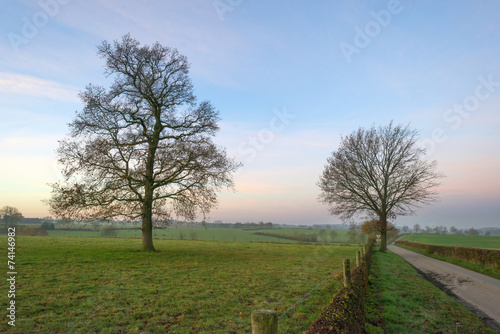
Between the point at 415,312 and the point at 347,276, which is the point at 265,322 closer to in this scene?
the point at 347,276

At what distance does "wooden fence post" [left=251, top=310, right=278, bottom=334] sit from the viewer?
2883 mm

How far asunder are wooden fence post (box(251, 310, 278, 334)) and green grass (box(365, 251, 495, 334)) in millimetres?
4931

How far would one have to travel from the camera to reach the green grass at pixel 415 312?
6.99 meters

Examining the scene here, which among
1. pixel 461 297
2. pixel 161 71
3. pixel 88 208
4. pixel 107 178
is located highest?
pixel 161 71

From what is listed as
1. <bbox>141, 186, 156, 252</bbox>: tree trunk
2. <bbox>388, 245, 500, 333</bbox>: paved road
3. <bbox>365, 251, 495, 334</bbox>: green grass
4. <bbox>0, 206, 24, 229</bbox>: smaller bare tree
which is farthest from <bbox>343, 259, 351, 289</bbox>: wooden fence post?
<bbox>0, 206, 24, 229</bbox>: smaller bare tree

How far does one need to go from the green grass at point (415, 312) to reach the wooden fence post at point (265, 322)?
4.93m

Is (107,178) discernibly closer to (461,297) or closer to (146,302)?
(146,302)

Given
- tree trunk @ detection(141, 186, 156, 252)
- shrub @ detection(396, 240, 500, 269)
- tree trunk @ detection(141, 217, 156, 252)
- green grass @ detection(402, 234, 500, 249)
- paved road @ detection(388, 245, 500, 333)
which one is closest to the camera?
paved road @ detection(388, 245, 500, 333)

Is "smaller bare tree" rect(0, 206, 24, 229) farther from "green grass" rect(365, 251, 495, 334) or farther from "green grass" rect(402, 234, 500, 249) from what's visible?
"green grass" rect(402, 234, 500, 249)

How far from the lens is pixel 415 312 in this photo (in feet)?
27.4

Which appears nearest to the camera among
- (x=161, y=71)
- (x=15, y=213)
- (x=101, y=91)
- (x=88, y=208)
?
(x=88, y=208)

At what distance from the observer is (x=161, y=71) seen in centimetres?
2298

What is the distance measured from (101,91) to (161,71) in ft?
15.8

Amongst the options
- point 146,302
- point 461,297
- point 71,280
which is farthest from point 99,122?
point 461,297
